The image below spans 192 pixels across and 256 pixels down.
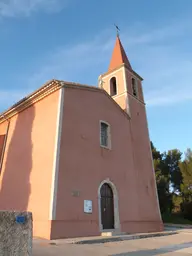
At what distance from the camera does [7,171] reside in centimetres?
1365

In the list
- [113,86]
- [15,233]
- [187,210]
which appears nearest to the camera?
[15,233]

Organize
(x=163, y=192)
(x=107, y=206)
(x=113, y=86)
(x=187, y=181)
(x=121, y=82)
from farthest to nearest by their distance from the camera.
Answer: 1. (x=187, y=181)
2. (x=163, y=192)
3. (x=113, y=86)
4. (x=121, y=82)
5. (x=107, y=206)

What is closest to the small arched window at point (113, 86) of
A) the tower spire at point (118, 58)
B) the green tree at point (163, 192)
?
the tower spire at point (118, 58)

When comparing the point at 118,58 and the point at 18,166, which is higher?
the point at 118,58

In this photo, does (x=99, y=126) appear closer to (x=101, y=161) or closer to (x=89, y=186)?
(x=101, y=161)

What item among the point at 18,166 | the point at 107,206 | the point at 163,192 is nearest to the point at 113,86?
the point at 18,166

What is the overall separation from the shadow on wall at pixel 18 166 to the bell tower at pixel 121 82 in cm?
682

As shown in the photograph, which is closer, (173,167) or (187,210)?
(187,210)

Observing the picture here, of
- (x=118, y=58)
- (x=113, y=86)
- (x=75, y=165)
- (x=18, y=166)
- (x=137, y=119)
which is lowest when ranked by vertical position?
(x=75, y=165)

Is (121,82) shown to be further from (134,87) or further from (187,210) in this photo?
(187,210)

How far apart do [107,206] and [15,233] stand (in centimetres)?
980

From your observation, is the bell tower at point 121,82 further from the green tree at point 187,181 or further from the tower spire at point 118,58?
the green tree at point 187,181

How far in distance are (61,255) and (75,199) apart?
4.89 m

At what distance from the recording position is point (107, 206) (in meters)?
12.3
